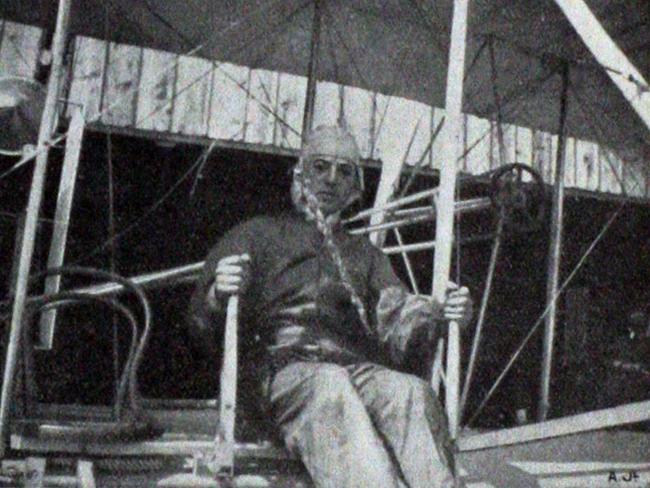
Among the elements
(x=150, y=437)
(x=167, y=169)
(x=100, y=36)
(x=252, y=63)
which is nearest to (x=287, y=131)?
(x=252, y=63)

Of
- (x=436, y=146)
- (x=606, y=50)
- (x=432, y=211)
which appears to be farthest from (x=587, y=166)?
(x=432, y=211)

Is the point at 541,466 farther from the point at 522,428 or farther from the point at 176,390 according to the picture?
the point at 176,390

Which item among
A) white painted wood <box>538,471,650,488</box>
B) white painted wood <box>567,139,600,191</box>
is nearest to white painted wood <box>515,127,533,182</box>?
white painted wood <box>567,139,600,191</box>

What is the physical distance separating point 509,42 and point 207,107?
7.64 feet

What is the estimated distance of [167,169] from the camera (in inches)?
260

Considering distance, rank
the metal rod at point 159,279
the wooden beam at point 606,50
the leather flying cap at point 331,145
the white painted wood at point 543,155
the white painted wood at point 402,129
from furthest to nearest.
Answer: the white painted wood at point 543,155, the white painted wood at point 402,129, the wooden beam at point 606,50, the metal rod at point 159,279, the leather flying cap at point 331,145

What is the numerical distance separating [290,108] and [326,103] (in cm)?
31

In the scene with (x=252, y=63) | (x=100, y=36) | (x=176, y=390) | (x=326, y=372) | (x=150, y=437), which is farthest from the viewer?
(x=176, y=390)

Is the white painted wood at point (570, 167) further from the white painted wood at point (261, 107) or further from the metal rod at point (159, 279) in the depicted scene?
the metal rod at point (159, 279)

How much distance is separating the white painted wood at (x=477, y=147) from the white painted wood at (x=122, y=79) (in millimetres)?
3000

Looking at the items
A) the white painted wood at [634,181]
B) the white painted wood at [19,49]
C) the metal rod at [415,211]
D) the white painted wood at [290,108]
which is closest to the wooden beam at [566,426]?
the metal rod at [415,211]

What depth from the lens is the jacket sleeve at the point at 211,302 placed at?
Answer: 2.67m

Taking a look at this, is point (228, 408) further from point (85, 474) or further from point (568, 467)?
point (568, 467)

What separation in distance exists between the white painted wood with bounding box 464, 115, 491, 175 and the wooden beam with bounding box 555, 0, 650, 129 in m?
2.57
